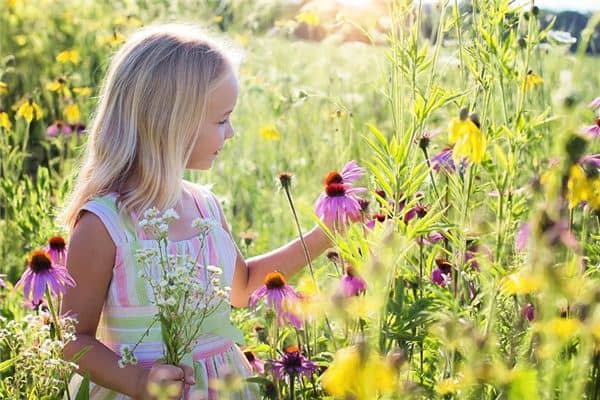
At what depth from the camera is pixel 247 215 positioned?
134 inches

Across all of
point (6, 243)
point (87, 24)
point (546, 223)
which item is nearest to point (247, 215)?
point (6, 243)

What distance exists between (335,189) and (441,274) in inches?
9.2

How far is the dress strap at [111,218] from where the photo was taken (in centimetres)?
172

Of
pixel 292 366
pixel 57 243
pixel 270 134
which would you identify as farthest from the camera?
pixel 270 134

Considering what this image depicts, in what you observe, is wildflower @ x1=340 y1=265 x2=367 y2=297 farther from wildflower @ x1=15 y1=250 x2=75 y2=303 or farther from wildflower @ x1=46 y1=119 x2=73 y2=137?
wildflower @ x1=46 y1=119 x2=73 y2=137

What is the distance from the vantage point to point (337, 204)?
5.47 feet

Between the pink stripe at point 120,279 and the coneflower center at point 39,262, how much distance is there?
15cm

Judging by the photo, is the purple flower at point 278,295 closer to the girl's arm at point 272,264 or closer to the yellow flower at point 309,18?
the girl's arm at point 272,264

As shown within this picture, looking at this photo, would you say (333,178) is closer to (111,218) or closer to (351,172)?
(351,172)

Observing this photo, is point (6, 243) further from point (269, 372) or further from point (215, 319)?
point (269, 372)

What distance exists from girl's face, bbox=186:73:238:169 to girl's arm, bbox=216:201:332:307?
23cm

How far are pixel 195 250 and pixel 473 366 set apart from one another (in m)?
1.00

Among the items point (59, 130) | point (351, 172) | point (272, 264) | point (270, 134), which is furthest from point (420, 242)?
point (59, 130)

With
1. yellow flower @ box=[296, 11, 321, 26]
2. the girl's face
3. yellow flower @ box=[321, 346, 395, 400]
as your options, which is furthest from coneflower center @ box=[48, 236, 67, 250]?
yellow flower @ box=[296, 11, 321, 26]
